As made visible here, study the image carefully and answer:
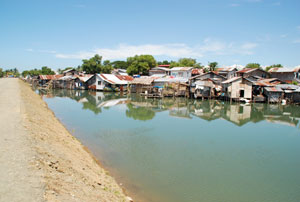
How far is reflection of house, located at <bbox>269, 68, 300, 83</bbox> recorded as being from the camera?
30.8 meters

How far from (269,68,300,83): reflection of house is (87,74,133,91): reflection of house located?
24859 mm

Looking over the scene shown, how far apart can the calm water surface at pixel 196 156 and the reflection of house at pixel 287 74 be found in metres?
17.9

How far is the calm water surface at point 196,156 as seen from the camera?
6.54m

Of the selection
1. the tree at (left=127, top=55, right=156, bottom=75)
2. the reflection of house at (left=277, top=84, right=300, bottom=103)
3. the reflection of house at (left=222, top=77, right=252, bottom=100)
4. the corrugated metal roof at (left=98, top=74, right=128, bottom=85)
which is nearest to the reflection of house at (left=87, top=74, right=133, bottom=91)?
the corrugated metal roof at (left=98, top=74, right=128, bottom=85)

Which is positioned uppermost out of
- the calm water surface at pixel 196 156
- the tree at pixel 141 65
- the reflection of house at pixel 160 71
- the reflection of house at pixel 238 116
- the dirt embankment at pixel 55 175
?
the tree at pixel 141 65

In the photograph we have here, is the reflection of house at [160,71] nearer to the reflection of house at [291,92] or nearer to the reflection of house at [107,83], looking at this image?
the reflection of house at [107,83]

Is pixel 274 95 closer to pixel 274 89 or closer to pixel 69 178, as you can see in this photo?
pixel 274 89

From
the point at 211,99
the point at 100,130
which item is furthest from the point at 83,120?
the point at 211,99

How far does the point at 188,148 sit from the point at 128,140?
311cm

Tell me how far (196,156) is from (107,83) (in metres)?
30.7

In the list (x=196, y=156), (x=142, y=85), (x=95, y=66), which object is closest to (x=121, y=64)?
(x=95, y=66)

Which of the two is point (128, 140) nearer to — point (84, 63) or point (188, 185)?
point (188, 185)

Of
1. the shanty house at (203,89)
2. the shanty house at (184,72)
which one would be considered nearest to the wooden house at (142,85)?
the shanty house at (203,89)

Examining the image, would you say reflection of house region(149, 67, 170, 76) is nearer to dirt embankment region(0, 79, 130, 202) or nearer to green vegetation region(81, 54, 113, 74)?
green vegetation region(81, 54, 113, 74)
